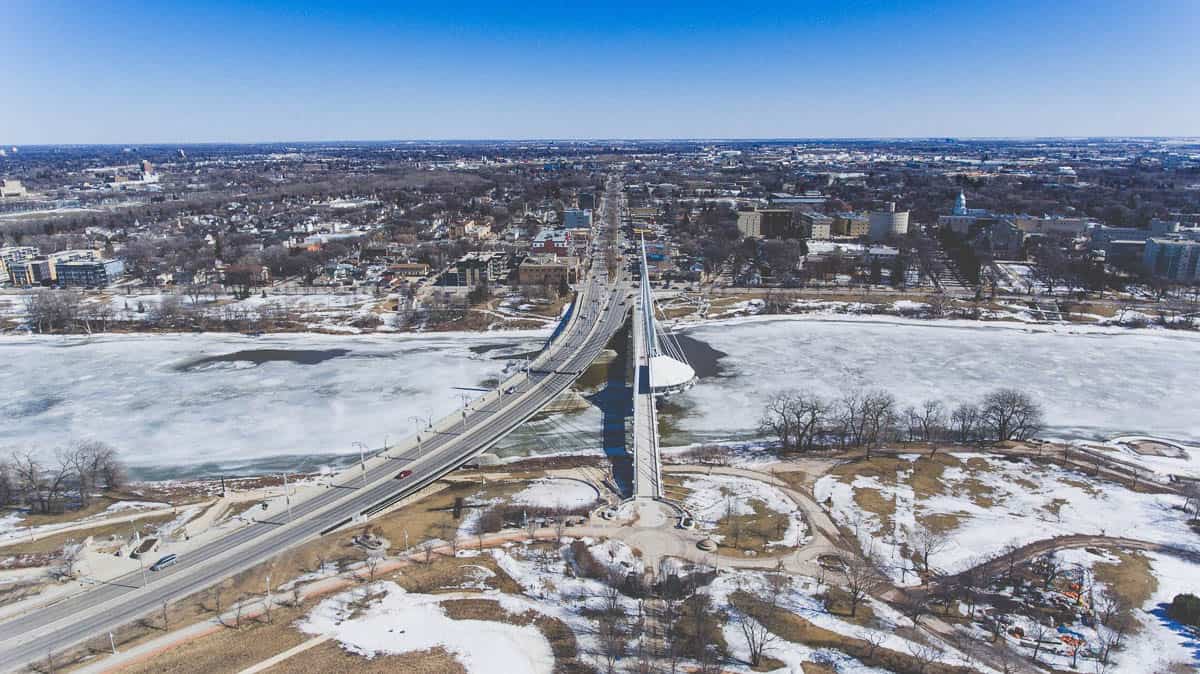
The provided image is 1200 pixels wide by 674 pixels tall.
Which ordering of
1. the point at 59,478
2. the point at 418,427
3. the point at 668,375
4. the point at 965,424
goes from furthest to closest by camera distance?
1. the point at 668,375
2. the point at 965,424
3. the point at 418,427
4. the point at 59,478

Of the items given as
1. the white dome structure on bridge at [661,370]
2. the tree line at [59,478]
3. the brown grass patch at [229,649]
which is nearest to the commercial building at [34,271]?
the tree line at [59,478]

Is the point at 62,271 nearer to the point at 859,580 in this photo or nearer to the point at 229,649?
the point at 229,649

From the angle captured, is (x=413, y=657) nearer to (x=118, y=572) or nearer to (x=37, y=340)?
(x=118, y=572)

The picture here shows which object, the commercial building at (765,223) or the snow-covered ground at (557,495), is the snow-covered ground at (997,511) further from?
the commercial building at (765,223)

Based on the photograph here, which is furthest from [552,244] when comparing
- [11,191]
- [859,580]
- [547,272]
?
[11,191]

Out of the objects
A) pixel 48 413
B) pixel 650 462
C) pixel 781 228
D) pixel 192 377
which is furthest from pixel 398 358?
pixel 781 228

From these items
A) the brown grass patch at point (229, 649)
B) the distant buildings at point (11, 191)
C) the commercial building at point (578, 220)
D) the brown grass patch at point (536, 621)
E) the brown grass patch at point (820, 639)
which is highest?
the distant buildings at point (11, 191)
